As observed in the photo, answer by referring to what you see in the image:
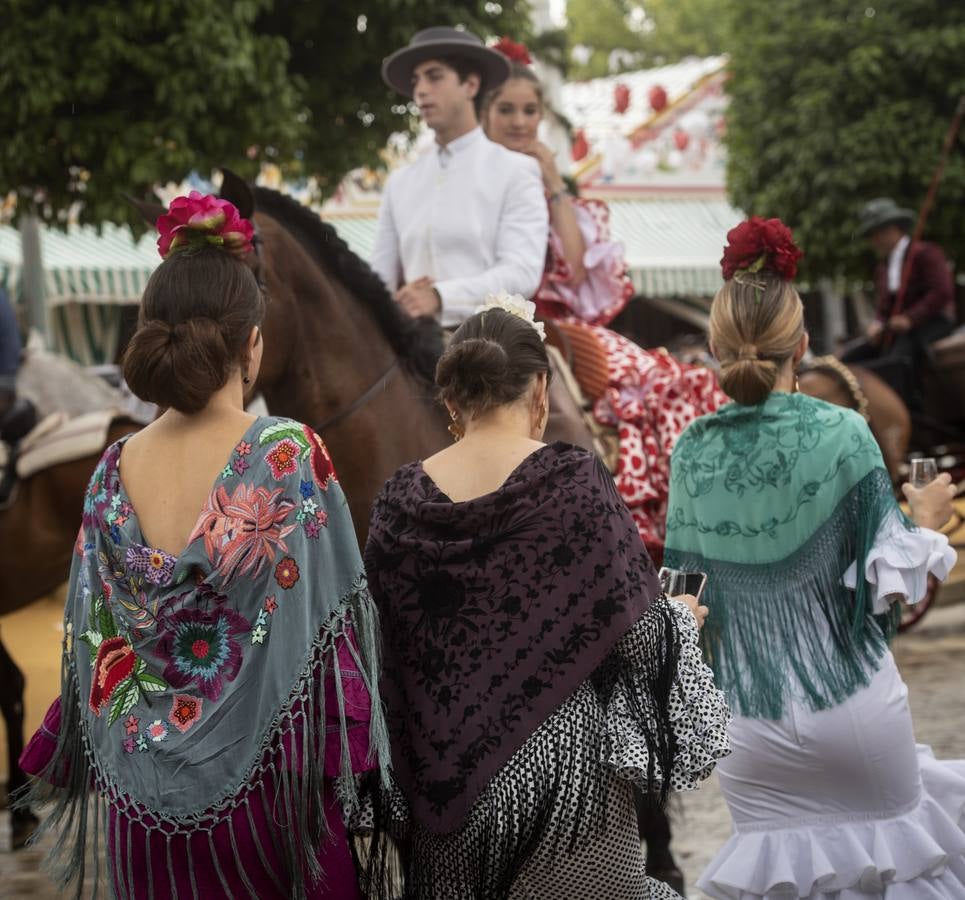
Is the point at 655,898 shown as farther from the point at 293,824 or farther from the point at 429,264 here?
the point at 429,264

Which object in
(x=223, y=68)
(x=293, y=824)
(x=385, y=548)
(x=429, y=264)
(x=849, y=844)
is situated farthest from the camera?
(x=223, y=68)

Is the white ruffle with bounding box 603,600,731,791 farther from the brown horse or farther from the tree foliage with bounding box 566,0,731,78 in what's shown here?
the tree foliage with bounding box 566,0,731,78

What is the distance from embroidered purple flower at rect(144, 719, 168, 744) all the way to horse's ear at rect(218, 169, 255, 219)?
2.33m

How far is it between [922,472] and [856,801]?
2.75 ft

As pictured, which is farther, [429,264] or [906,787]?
[429,264]

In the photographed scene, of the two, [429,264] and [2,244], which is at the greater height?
[429,264]

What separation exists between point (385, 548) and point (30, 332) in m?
8.83

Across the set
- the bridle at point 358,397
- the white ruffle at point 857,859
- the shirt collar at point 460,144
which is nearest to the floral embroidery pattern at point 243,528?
the white ruffle at point 857,859

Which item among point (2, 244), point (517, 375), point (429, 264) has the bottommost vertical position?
point (2, 244)

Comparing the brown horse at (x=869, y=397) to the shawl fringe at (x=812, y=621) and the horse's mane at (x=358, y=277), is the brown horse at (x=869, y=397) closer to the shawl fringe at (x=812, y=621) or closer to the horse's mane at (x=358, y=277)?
the horse's mane at (x=358, y=277)

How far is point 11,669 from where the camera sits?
22.9 feet

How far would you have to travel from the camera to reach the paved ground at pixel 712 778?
232 inches

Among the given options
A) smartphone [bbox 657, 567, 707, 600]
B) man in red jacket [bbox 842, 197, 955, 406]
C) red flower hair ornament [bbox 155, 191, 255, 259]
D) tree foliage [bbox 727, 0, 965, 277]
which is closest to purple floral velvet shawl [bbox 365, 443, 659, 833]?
smartphone [bbox 657, 567, 707, 600]

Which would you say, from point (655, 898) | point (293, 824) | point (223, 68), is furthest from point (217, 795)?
point (223, 68)
